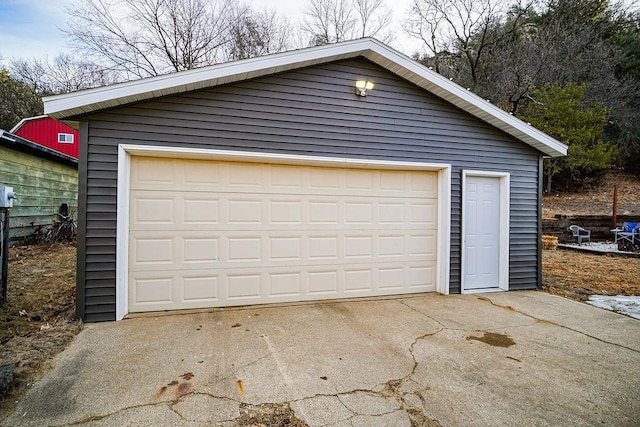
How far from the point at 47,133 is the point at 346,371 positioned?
18235 millimetres

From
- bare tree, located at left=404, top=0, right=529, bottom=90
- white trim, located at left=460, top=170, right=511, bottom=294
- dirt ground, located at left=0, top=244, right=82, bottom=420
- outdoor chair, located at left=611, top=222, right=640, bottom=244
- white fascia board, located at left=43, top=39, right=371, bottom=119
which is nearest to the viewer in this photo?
dirt ground, located at left=0, top=244, right=82, bottom=420

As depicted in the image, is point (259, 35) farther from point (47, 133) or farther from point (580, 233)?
point (580, 233)

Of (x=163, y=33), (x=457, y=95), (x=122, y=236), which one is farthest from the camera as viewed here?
(x=163, y=33)

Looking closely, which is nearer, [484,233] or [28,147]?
[484,233]

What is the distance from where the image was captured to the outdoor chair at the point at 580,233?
1082 centimetres

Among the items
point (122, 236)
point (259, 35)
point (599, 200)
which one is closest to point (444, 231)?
point (122, 236)

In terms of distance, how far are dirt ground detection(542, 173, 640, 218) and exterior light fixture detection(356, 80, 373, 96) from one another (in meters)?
12.3

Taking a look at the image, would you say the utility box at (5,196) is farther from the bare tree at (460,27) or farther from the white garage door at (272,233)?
the bare tree at (460,27)

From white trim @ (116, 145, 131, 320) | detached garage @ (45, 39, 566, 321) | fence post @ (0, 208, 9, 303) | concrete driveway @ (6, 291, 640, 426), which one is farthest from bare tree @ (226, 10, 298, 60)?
concrete driveway @ (6, 291, 640, 426)

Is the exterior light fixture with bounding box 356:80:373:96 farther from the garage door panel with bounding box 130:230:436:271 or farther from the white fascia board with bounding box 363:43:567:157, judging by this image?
the garage door panel with bounding box 130:230:436:271

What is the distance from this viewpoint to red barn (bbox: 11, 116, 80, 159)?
47.5 ft

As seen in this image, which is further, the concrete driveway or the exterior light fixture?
the exterior light fixture

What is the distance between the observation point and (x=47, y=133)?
14945 mm

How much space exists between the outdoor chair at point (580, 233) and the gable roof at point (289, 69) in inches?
275
